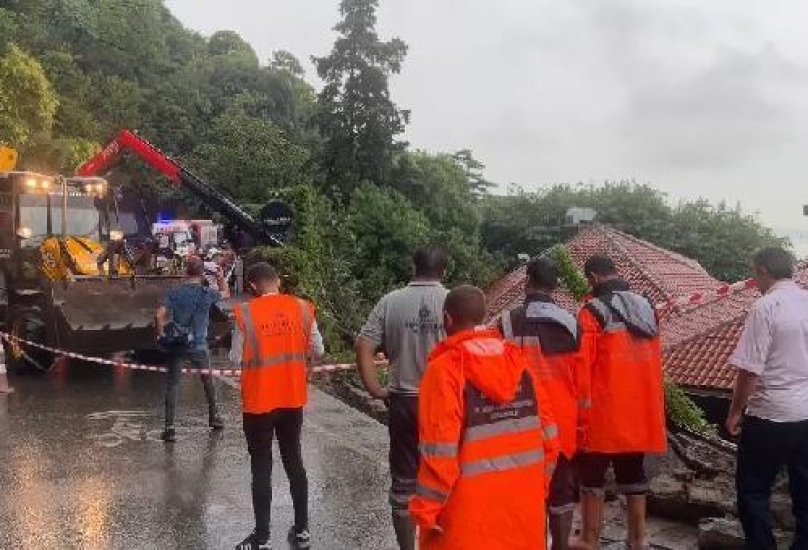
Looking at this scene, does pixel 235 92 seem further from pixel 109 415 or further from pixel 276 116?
pixel 109 415

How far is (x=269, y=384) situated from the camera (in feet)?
18.6

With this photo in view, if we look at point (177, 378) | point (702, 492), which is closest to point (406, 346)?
point (702, 492)

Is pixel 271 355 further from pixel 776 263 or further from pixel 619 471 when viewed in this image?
pixel 776 263

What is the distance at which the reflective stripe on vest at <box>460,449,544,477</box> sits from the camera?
134 inches

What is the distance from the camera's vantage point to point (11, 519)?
254 inches

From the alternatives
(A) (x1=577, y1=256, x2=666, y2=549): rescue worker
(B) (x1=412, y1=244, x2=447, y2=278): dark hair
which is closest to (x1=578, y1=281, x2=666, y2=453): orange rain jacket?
(A) (x1=577, y1=256, x2=666, y2=549): rescue worker

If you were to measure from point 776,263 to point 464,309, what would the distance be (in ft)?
7.81

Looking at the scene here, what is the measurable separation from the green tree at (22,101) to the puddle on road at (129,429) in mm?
22240

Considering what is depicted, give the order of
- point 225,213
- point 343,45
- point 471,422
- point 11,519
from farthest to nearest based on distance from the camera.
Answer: point 343,45 → point 225,213 → point 11,519 → point 471,422

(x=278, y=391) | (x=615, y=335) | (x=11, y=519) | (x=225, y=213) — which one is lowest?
(x=11, y=519)

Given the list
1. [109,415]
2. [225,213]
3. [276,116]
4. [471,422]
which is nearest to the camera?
[471,422]

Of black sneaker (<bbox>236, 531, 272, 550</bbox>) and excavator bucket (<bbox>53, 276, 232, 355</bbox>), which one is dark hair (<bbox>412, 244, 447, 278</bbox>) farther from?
excavator bucket (<bbox>53, 276, 232, 355</bbox>)

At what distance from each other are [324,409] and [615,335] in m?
5.86

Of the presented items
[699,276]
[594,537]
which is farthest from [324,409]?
[699,276]
